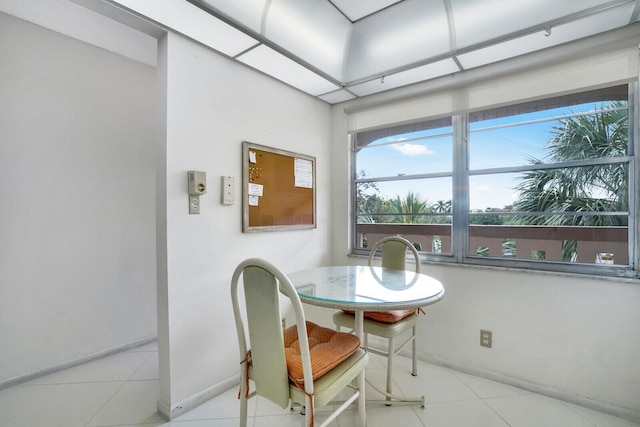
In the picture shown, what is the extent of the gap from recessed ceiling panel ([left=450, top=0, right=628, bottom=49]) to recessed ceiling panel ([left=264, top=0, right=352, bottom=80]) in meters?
0.83

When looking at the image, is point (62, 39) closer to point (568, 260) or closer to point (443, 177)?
point (443, 177)

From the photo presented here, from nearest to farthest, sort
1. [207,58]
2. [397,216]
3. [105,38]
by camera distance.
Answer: [207,58] < [105,38] < [397,216]

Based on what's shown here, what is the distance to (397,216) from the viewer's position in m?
2.81

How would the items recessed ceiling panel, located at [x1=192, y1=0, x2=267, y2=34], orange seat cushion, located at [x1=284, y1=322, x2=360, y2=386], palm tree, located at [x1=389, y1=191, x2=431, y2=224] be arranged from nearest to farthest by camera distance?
orange seat cushion, located at [x1=284, y1=322, x2=360, y2=386] → recessed ceiling panel, located at [x1=192, y1=0, x2=267, y2=34] → palm tree, located at [x1=389, y1=191, x2=431, y2=224]

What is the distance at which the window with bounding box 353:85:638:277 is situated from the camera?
6.21 ft

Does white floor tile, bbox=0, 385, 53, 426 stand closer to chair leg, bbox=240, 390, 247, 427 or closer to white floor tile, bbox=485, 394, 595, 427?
chair leg, bbox=240, 390, 247, 427

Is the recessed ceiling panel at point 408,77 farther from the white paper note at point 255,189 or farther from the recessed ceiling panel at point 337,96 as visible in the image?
the white paper note at point 255,189

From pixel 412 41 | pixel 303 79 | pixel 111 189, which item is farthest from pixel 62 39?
pixel 412 41

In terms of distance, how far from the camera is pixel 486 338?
2225mm

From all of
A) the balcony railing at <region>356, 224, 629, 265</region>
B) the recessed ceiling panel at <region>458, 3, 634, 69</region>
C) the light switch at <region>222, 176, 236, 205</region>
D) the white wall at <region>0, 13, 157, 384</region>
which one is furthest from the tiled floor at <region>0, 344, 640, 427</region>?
the recessed ceiling panel at <region>458, 3, 634, 69</region>

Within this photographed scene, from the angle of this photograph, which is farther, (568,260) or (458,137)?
(458,137)

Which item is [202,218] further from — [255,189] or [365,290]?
[365,290]

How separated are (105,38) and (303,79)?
1626 millimetres

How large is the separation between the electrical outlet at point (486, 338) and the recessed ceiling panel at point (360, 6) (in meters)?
2.60
